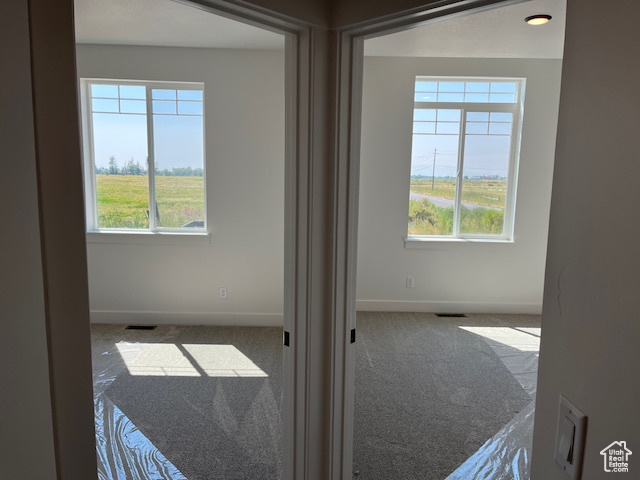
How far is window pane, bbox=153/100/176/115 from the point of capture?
4098 mm

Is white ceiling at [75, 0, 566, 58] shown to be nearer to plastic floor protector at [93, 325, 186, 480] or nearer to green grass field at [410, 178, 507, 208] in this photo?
green grass field at [410, 178, 507, 208]

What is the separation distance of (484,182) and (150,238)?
3661 millimetres

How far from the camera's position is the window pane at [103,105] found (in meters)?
4.11

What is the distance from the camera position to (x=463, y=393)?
3012mm

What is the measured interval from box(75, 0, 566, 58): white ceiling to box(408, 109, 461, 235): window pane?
0.86 m

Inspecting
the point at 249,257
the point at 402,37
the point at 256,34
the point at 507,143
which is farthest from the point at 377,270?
the point at 256,34

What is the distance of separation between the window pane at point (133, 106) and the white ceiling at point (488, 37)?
7.41 feet

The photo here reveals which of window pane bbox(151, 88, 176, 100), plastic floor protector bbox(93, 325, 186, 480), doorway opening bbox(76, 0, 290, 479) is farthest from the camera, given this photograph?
window pane bbox(151, 88, 176, 100)

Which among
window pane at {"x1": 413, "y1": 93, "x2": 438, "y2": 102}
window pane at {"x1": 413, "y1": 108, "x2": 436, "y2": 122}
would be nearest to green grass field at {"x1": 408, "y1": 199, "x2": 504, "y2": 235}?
window pane at {"x1": 413, "y1": 108, "x2": 436, "y2": 122}

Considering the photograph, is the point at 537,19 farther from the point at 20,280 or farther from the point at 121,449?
the point at 121,449

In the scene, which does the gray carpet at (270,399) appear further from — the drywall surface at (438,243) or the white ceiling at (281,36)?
the white ceiling at (281,36)

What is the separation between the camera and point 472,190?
15.5 ft

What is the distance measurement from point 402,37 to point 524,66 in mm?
1733

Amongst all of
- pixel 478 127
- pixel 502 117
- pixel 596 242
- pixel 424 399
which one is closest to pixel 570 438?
pixel 596 242
